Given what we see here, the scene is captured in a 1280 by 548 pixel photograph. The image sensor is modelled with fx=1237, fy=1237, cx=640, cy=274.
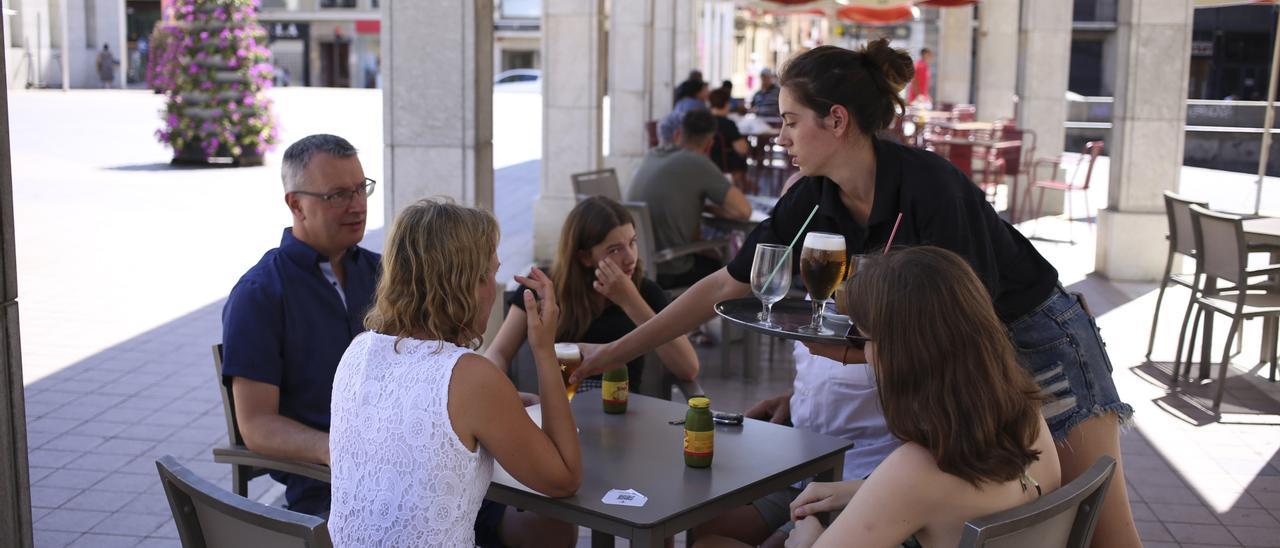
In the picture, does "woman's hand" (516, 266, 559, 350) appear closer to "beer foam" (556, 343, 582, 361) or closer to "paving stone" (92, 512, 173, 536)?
"beer foam" (556, 343, 582, 361)

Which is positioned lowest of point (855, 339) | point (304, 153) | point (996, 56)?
point (855, 339)

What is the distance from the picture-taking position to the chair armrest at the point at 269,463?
2.79m

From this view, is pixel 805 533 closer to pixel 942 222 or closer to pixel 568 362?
pixel 942 222

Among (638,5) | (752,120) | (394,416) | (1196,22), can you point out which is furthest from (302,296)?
(1196,22)

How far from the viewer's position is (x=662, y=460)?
8.66 ft

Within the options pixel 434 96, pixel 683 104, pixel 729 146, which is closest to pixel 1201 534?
pixel 434 96

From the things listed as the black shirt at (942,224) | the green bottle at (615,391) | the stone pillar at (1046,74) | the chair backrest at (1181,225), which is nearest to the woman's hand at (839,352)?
the black shirt at (942,224)

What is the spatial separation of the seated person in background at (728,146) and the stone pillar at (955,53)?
1156cm

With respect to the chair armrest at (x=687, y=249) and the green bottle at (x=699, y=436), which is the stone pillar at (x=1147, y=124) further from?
the green bottle at (x=699, y=436)

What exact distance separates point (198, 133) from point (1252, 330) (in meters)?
13.3

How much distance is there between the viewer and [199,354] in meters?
6.59

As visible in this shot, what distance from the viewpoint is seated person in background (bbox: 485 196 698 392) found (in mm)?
3703

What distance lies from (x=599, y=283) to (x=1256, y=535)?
95.3 inches

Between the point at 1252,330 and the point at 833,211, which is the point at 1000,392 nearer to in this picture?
the point at 833,211
